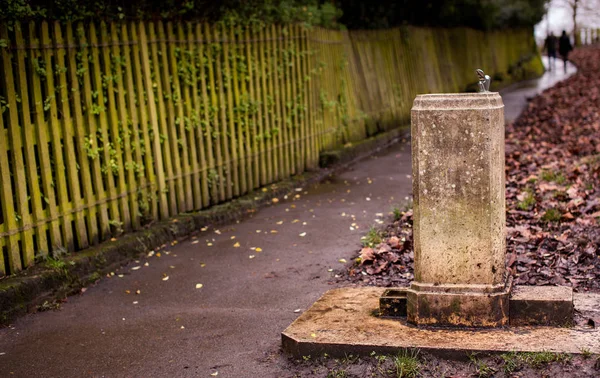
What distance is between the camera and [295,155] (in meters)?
11.3

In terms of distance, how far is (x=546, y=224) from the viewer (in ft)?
23.2

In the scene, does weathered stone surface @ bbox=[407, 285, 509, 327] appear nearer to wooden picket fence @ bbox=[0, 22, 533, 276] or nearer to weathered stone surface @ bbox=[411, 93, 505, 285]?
weathered stone surface @ bbox=[411, 93, 505, 285]

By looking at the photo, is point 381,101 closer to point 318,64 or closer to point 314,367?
point 318,64

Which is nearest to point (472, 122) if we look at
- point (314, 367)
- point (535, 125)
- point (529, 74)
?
point (314, 367)

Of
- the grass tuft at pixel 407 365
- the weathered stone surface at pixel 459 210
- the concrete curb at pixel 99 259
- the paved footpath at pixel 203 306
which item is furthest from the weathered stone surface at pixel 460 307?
the concrete curb at pixel 99 259

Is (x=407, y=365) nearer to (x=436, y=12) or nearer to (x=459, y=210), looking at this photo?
(x=459, y=210)

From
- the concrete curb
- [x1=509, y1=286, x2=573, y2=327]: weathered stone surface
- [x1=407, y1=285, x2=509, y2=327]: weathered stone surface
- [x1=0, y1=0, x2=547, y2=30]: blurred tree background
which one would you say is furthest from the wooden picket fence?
[x1=509, y1=286, x2=573, y2=327]: weathered stone surface

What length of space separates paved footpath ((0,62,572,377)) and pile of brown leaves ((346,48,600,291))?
48 cm

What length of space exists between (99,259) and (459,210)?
11.9 feet

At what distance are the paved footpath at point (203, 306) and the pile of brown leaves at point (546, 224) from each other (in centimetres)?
48

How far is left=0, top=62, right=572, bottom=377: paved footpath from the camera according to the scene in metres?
4.62

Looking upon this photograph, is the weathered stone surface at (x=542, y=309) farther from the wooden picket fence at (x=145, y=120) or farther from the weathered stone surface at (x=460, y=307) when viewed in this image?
the wooden picket fence at (x=145, y=120)

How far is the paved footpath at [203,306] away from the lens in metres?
4.62

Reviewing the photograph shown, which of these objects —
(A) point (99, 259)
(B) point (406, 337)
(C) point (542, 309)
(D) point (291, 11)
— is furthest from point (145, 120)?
(D) point (291, 11)
